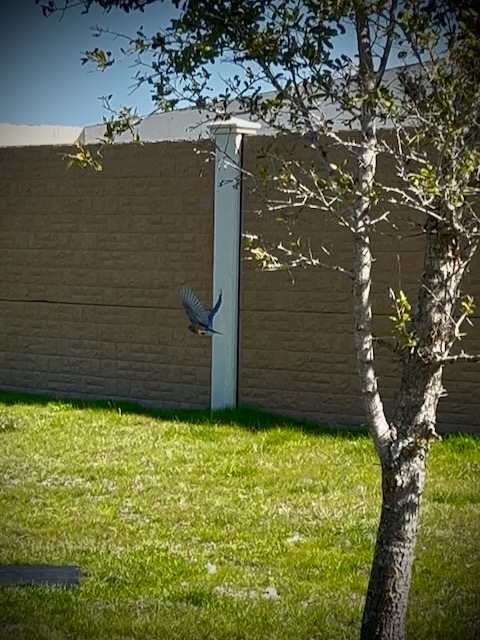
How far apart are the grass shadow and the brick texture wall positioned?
0.19 m

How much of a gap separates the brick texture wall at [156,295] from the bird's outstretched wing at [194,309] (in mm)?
107

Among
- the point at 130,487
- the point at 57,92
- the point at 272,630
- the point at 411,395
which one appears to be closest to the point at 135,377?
the point at 130,487

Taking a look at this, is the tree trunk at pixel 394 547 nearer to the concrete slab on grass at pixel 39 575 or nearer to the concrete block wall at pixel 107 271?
the concrete slab on grass at pixel 39 575

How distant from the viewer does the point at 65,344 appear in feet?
33.9

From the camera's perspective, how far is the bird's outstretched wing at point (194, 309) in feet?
30.7

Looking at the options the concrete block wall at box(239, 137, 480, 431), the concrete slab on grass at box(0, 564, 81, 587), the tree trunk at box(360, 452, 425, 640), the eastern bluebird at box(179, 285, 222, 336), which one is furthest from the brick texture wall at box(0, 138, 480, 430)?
the tree trunk at box(360, 452, 425, 640)

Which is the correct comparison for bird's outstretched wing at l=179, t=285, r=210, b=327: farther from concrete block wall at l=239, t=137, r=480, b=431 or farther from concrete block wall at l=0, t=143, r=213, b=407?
concrete block wall at l=239, t=137, r=480, b=431

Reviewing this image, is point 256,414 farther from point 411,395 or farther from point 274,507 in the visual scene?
point 411,395

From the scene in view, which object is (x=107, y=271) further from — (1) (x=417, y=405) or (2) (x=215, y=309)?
(1) (x=417, y=405)

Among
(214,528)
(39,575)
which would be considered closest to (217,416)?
(214,528)

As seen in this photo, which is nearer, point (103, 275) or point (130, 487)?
point (130, 487)

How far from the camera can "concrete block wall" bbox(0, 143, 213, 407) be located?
9.62 metres

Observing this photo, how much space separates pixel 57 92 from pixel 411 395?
154 cm

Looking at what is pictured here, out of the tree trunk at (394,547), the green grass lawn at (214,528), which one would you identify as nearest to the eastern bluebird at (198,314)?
the green grass lawn at (214,528)
